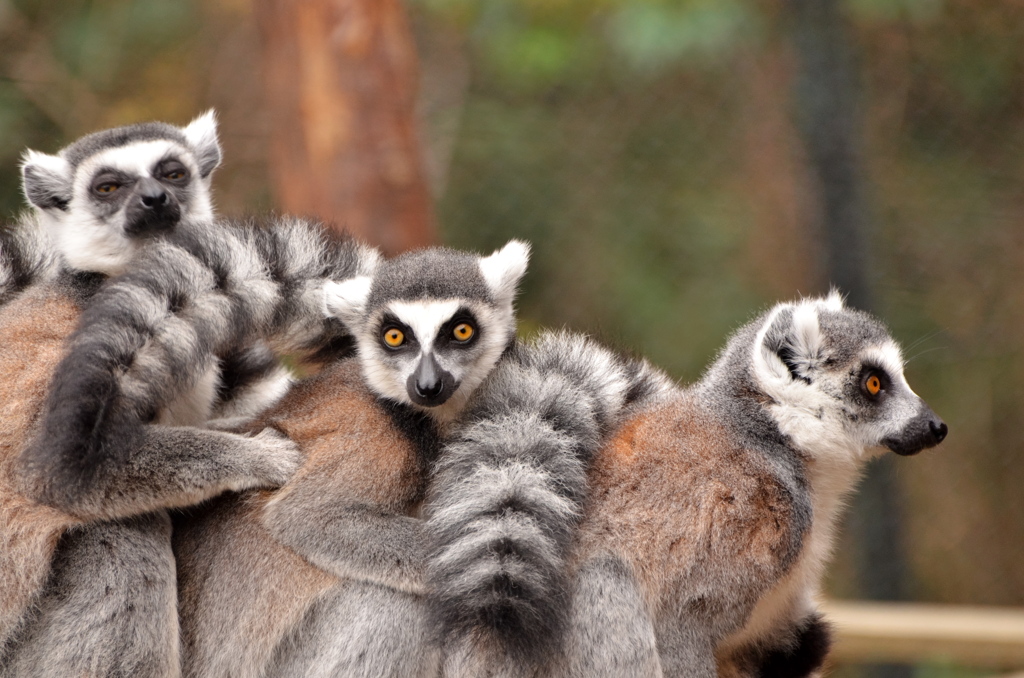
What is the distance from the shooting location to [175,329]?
252 cm

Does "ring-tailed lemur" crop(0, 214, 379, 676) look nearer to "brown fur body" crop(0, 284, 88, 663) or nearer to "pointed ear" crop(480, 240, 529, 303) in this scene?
"brown fur body" crop(0, 284, 88, 663)

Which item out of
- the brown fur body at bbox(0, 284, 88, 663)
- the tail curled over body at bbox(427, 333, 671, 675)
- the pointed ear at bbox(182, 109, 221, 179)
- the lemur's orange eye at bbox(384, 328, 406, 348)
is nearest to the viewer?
the tail curled over body at bbox(427, 333, 671, 675)

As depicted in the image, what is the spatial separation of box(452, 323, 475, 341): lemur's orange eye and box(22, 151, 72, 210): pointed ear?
139 cm

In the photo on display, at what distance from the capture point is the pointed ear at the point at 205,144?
3543mm

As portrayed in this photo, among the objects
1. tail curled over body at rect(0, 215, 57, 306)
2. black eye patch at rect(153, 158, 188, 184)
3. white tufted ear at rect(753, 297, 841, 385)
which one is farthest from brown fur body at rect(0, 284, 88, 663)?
white tufted ear at rect(753, 297, 841, 385)

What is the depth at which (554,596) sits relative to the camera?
95.4 inches

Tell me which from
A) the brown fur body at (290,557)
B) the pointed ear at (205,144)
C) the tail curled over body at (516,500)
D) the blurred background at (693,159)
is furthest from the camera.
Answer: the blurred background at (693,159)

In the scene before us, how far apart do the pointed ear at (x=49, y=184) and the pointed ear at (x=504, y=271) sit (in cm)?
138

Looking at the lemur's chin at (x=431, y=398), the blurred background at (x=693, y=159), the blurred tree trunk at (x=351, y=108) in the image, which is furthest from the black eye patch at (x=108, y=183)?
the blurred tree trunk at (x=351, y=108)

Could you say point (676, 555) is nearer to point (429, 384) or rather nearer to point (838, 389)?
point (838, 389)

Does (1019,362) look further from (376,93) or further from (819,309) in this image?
(376,93)

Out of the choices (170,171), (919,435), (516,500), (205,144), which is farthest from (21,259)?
(919,435)

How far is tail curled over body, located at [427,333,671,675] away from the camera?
7.79 feet

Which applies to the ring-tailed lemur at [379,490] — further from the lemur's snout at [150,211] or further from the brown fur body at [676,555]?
the lemur's snout at [150,211]
